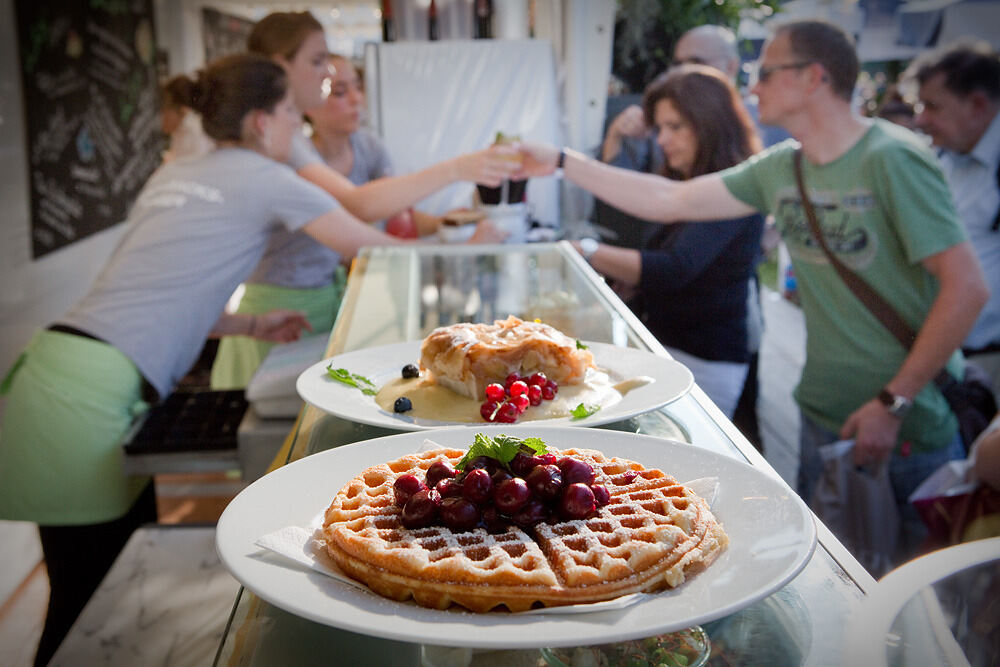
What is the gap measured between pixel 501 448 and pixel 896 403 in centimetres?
235

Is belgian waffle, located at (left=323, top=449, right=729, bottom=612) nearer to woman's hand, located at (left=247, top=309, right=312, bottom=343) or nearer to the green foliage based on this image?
woman's hand, located at (left=247, top=309, right=312, bottom=343)

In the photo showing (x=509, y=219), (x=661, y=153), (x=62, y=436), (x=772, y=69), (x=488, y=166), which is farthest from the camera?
(x=661, y=153)

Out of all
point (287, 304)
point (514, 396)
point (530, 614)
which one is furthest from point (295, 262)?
point (530, 614)

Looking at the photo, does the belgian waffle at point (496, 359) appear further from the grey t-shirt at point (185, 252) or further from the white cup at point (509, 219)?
the white cup at point (509, 219)

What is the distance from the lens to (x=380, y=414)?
1.24 meters

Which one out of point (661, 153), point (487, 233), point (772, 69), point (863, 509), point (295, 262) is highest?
point (772, 69)

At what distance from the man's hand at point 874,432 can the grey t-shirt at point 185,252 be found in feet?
6.48

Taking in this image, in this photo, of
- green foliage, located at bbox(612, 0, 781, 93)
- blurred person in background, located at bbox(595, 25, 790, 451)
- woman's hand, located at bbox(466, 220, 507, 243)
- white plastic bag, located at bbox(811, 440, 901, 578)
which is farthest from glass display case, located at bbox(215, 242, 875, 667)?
green foliage, located at bbox(612, 0, 781, 93)

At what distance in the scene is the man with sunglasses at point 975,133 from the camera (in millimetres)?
4246

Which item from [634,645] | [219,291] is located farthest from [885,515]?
[634,645]

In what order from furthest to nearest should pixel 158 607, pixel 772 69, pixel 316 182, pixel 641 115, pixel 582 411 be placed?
pixel 641 115
pixel 316 182
pixel 772 69
pixel 158 607
pixel 582 411

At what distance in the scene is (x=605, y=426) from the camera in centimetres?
123

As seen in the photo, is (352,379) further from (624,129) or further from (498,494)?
(624,129)

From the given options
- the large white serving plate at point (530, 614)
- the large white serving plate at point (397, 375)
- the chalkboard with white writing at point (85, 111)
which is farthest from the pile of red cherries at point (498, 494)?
the chalkboard with white writing at point (85, 111)
